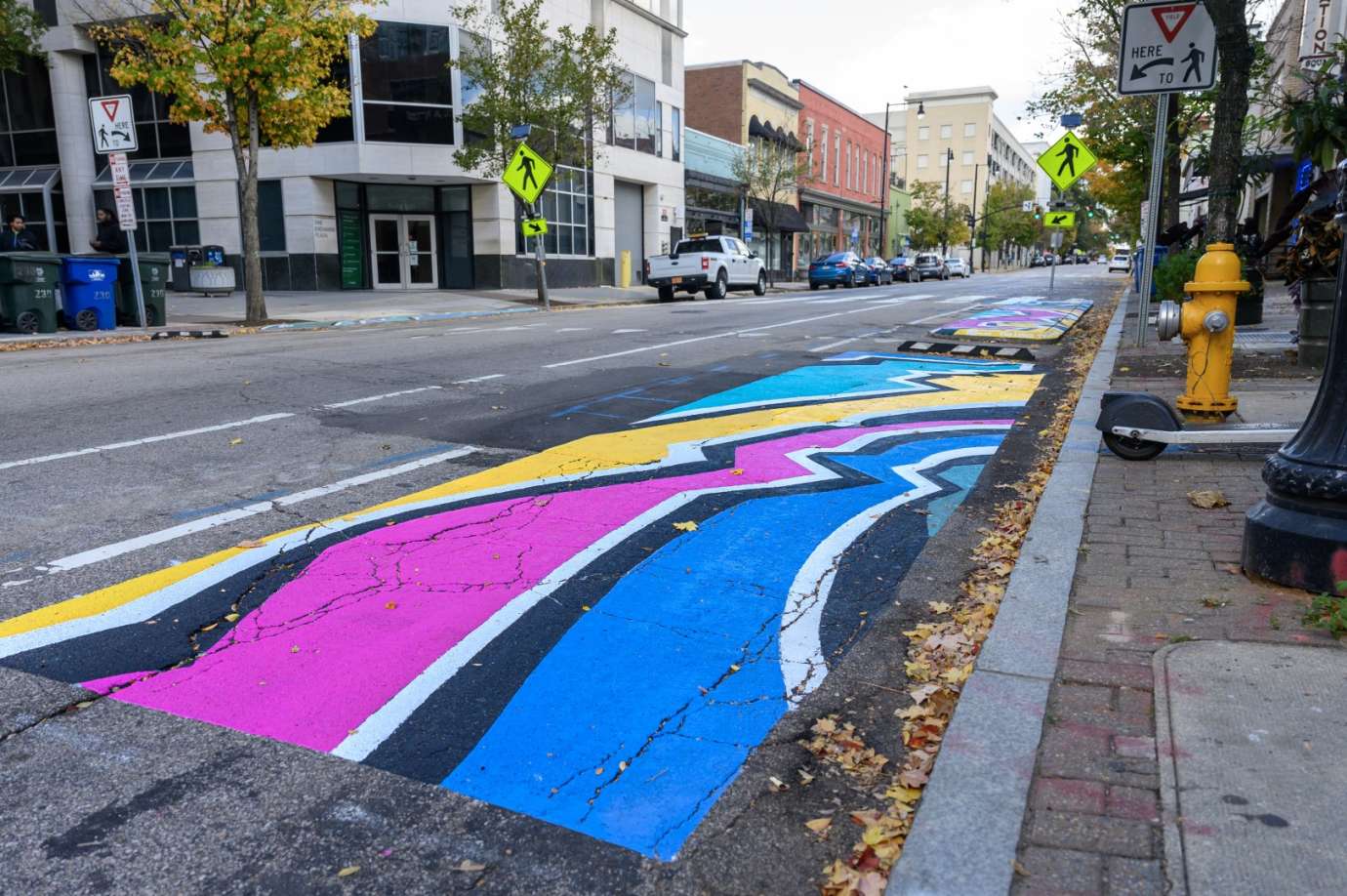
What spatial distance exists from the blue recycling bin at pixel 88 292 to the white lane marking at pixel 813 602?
15.3 m

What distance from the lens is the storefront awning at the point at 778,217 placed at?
157 feet

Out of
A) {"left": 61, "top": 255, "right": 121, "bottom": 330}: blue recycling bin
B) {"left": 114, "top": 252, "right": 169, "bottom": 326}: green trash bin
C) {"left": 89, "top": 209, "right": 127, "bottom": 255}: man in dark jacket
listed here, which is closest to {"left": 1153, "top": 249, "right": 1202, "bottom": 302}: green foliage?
{"left": 114, "top": 252, "right": 169, "bottom": 326}: green trash bin

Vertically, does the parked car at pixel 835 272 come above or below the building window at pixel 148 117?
below

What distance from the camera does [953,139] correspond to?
115 meters

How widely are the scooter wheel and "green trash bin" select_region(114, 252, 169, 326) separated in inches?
650

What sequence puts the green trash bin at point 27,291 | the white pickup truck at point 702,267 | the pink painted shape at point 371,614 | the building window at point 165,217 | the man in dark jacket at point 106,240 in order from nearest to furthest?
1. the pink painted shape at point 371,614
2. the green trash bin at point 27,291
3. the man in dark jacket at point 106,240
4. the white pickup truck at point 702,267
5. the building window at point 165,217

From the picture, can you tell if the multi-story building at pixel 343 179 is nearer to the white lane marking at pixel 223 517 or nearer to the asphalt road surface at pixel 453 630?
the asphalt road surface at pixel 453 630

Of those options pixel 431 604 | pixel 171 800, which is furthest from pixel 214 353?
pixel 171 800

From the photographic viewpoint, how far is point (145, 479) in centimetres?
599

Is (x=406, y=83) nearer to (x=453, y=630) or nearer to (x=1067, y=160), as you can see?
(x=1067, y=160)

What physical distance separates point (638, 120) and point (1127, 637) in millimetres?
37400

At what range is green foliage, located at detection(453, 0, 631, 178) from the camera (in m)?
25.1

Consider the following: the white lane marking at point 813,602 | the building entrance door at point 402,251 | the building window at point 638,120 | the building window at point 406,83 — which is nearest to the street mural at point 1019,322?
the white lane marking at point 813,602

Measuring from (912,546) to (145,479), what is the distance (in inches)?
179
